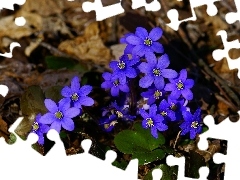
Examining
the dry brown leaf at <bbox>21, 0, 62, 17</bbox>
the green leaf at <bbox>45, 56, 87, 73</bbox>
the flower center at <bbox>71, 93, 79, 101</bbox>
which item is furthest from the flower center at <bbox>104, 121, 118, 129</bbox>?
the dry brown leaf at <bbox>21, 0, 62, 17</bbox>

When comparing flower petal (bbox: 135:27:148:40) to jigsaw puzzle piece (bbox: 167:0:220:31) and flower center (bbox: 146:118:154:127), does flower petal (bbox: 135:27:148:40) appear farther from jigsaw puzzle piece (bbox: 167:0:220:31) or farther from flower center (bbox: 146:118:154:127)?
jigsaw puzzle piece (bbox: 167:0:220:31)

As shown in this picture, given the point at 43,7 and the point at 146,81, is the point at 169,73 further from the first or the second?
the point at 43,7

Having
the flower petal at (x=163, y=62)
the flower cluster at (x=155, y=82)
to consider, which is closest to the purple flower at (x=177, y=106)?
the flower cluster at (x=155, y=82)

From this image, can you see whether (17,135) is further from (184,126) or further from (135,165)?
(184,126)

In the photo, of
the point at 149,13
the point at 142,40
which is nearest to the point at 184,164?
the point at 142,40

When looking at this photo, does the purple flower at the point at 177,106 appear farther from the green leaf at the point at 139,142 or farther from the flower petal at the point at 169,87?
the green leaf at the point at 139,142

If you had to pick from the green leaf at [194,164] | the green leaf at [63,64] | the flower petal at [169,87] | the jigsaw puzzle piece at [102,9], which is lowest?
the green leaf at [194,164]

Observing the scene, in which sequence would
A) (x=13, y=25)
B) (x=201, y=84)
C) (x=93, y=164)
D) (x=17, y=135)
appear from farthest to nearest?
(x=13, y=25), (x=201, y=84), (x=17, y=135), (x=93, y=164)
